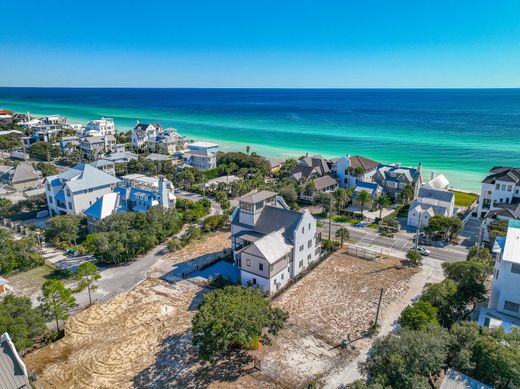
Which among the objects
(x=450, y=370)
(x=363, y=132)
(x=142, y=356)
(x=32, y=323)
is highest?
(x=363, y=132)

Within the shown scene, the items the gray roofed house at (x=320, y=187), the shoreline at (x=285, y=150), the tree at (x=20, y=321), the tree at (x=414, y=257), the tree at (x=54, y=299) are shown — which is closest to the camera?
the tree at (x=20, y=321)

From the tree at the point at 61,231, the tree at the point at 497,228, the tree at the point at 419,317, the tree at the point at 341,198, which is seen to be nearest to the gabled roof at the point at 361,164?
the tree at the point at 341,198

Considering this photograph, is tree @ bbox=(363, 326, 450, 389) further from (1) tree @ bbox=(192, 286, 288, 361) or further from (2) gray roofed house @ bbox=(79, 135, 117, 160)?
(2) gray roofed house @ bbox=(79, 135, 117, 160)

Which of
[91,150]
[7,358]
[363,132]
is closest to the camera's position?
[7,358]

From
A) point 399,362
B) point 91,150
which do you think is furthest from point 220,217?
point 91,150

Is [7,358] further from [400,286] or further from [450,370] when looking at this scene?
[400,286]

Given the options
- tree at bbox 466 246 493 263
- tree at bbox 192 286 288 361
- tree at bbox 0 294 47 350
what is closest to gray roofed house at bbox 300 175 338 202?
tree at bbox 466 246 493 263

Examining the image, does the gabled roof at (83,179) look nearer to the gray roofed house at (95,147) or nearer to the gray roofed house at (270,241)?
the gray roofed house at (270,241)

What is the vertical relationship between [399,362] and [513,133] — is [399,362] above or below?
below
